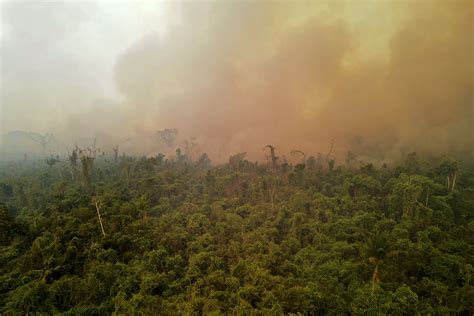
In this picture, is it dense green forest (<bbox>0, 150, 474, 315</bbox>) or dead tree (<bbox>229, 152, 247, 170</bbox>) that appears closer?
dense green forest (<bbox>0, 150, 474, 315</bbox>)

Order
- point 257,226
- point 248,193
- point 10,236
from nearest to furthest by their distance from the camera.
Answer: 1. point 10,236
2. point 257,226
3. point 248,193

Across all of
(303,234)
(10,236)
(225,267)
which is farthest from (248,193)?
(10,236)

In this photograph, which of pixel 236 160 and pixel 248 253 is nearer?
pixel 248 253

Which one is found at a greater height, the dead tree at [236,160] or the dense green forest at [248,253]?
the dead tree at [236,160]

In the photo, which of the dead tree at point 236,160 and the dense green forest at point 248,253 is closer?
the dense green forest at point 248,253

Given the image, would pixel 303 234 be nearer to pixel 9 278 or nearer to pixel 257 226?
pixel 257 226

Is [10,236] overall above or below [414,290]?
above

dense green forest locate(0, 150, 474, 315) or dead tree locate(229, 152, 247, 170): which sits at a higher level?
dead tree locate(229, 152, 247, 170)

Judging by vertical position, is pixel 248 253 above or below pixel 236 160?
below
